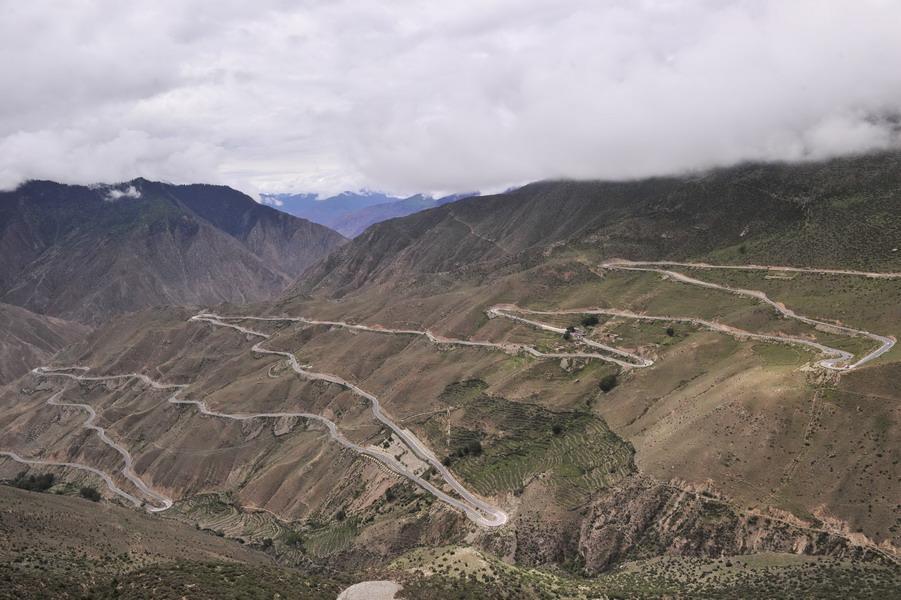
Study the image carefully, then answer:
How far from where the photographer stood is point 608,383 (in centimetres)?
9669

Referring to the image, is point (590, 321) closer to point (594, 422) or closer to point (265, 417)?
point (594, 422)

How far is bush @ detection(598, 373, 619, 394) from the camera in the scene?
3784 inches

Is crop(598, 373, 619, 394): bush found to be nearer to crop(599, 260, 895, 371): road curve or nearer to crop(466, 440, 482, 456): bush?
crop(466, 440, 482, 456): bush

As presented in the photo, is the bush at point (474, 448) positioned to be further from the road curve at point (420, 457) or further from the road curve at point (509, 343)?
the road curve at point (509, 343)

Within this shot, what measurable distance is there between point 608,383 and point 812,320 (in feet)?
100

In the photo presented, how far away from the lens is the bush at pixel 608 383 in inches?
3784

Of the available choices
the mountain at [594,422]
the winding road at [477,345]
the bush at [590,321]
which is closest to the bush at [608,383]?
the mountain at [594,422]

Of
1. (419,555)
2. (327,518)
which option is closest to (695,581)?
(419,555)

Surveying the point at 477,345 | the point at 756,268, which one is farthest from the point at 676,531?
the point at 756,268

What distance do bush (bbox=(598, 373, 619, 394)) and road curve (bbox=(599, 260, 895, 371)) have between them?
2561cm

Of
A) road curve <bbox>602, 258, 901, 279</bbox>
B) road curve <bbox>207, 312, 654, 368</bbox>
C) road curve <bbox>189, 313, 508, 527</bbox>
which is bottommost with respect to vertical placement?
road curve <bbox>189, 313, 508, 527</bbox>

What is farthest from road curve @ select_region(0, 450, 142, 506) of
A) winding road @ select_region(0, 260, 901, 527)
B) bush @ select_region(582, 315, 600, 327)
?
bush @ select_region(582, 315, 600, 327)

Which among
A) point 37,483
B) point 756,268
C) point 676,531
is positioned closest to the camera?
point 676,531

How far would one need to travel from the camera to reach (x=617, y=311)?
124m
